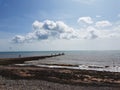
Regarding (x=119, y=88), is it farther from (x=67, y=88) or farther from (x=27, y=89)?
(x=27, y=89)

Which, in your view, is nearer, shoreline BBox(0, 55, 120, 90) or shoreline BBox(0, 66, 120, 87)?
shoreline BBox(0, 55, 120, 90)

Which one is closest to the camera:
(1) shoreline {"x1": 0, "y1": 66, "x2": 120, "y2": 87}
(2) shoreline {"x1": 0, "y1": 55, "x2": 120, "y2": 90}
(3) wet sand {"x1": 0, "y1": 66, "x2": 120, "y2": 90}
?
(3) wet sand {"x1": 0, "y1": 66, "x2": 120, "y2": 90}

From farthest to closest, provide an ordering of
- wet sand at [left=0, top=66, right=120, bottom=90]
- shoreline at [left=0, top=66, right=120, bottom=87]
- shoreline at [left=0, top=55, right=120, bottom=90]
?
shoreline at [left=0, top=66, right=120, bottom=87], shoreline at [left=0, top=55, right=120, bottom=90], wet sand at [left=0, top=66, right=120, bottom=90]

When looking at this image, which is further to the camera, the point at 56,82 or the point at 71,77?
the point at 71,77

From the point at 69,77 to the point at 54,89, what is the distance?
984cm

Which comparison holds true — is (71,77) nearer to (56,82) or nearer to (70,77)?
(70,77)

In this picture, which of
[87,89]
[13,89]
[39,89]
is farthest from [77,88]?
[13,89]

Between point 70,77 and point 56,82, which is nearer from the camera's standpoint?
point 56,82

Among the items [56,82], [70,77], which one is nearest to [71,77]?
[70,77]

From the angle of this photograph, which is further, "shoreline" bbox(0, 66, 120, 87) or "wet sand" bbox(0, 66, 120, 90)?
"shoreline" bbox(0, 66, 120, 87)

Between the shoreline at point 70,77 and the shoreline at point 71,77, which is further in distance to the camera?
the shoreline at point 71,77

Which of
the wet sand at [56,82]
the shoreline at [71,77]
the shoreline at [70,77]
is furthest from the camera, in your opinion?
the shoreline at [71,77]

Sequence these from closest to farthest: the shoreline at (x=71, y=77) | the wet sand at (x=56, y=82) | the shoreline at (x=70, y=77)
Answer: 1. the wet sand at (x=56, y=82)
2. the shoreline at (x=70, y=77)
3. the shoreline at (x=71, y=77)

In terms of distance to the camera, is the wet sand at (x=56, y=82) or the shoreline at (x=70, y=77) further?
the shoreline at (x=70, y=77)
